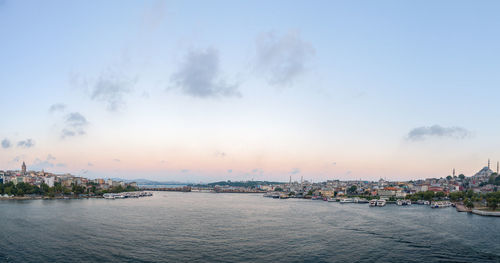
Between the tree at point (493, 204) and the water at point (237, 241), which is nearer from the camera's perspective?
the water at point (237, 241)

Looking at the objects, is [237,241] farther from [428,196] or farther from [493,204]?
[428,196]

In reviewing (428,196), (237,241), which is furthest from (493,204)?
(237,241)

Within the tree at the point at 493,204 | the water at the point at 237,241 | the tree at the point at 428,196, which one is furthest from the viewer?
the tree at the point at 428,196

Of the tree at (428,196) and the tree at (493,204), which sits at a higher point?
the tree at (493,204)

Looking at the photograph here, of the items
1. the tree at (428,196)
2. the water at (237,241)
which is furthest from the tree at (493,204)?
the tree at (428,196)

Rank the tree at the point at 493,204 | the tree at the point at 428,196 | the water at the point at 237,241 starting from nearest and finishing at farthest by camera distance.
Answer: the water at the point at 237,241 < the tree at the point at 493,204 < the tree at the point at 428,196

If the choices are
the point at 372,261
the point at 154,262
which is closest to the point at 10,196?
the point at 154,262

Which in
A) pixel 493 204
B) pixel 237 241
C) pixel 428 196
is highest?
pixel 493 204

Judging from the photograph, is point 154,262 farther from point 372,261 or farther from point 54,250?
point 372,261

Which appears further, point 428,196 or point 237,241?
point 428,196

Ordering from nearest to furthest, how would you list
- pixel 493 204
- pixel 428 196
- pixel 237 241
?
1. pixel 237 241
2. pixel 493 204
3. pixel 428 196

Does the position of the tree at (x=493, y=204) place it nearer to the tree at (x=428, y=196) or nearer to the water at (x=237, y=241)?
the water at (x=237, y=241)
